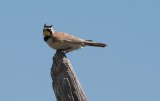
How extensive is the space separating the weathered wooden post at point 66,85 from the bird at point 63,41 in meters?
4.07

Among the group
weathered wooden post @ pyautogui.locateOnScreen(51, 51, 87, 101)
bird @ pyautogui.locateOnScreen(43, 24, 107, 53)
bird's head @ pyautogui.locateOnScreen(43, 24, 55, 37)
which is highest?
bird's head @ pyautogui.locateOnScreen(43, 24, 55, 37)

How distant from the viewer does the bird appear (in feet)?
35.9

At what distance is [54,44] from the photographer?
10953 millimetres

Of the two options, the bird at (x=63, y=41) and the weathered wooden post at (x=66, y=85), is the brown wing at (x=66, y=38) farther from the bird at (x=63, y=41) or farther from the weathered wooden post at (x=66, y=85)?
the weathered wooden post at (x=66, y=85)

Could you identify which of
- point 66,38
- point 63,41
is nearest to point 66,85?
point 63,41

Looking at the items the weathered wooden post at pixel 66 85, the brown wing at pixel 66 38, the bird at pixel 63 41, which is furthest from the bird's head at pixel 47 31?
the weathered wooden post at pixel 66 85

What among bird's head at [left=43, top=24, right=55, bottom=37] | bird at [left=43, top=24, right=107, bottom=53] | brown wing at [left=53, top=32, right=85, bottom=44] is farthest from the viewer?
bird's head at [left=43, top=24, right=55, bottom=37]

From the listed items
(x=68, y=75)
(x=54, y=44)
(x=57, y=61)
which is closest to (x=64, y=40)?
(x=54, y=44)

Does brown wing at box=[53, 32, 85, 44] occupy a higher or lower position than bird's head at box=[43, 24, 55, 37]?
lower

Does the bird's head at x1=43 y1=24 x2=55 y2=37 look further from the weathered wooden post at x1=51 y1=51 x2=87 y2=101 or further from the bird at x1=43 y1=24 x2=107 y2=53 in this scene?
the weathered wooden post at x1=51 y1=51 x2=87 y2=101

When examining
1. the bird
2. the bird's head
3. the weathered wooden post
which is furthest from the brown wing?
the weathered wooden post

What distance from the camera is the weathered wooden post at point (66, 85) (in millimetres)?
6188

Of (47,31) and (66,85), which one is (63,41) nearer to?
(47,31)

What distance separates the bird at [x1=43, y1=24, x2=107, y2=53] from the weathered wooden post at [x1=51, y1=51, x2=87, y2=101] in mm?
4072
